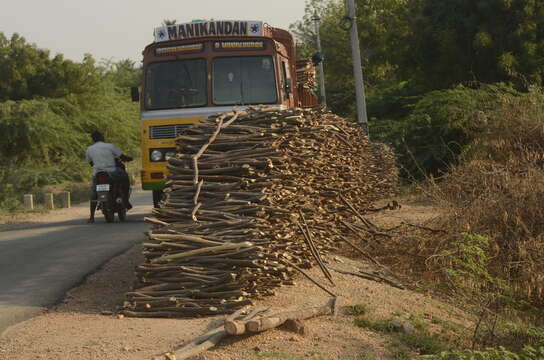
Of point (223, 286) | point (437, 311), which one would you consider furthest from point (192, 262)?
point (437, 311)

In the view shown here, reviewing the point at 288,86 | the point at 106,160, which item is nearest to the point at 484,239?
the point at 288,86

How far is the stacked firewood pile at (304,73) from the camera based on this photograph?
16953mm

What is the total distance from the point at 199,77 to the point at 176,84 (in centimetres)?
42

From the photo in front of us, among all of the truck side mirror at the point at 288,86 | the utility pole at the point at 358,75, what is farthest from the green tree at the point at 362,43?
the truck side mirror at the point at 288,86

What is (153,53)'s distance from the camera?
12.8 metres

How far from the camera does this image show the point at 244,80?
41.4 ft

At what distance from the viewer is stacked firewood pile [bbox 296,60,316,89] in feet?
55.6

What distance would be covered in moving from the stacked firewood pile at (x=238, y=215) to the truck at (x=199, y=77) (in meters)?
3.50

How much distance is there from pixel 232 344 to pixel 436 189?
5.76m

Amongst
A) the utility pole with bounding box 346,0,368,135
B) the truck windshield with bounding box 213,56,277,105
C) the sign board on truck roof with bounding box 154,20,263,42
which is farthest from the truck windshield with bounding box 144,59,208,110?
the utility pole with bounding box 346,0,368,135

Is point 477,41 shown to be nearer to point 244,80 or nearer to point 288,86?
point 288,86

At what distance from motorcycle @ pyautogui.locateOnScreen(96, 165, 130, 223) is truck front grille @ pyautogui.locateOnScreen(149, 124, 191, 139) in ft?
6.19

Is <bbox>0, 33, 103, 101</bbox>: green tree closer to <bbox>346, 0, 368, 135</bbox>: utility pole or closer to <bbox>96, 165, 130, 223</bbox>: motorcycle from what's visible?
<bbox>346, 0, 368, 135</bbox>: utility pole

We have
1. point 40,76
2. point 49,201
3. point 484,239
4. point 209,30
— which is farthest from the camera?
point 40,76
